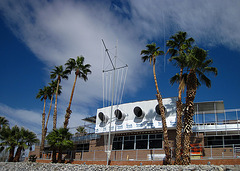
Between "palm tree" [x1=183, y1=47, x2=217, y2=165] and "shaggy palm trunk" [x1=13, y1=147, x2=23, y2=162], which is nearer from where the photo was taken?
"palm tree" [x1=183, y1=47, x2=217, y2=165]

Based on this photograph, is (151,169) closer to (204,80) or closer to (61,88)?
(204,80)

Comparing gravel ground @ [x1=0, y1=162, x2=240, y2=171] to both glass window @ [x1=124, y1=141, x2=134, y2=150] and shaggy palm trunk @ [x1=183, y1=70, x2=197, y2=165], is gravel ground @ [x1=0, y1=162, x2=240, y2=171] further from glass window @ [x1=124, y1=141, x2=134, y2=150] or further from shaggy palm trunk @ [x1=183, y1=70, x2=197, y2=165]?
glass window @ [x1=124, y1=141, x2=134, y2=150]

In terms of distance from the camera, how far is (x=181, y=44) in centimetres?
2892

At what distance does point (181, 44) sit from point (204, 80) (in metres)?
6.74

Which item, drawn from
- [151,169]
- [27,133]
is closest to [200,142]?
[151,169]

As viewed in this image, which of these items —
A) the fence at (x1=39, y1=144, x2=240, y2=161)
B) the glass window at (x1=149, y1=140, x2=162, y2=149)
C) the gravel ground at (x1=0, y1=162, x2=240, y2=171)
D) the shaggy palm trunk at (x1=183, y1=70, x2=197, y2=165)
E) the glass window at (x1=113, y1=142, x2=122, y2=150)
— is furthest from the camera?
the glass window at (x1=113, y1=142, x2=122, y2=150)

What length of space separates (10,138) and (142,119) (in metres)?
18.4

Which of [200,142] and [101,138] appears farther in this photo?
[101,138]

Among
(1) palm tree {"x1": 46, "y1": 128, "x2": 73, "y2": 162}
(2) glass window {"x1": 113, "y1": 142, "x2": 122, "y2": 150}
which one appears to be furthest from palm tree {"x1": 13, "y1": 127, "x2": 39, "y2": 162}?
(2) glass window {"x1": 113, "y1": 142, "x2": 122, "y2": 150}

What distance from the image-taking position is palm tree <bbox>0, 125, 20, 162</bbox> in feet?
112

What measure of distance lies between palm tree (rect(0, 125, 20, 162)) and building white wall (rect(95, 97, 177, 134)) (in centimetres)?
1125

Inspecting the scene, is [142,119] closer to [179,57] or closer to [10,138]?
[179,57]

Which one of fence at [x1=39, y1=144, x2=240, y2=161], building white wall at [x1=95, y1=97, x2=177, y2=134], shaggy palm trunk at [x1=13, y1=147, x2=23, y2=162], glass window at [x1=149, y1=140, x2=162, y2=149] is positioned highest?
building white wall at [x1=95, y1=97, x2=177, y2=134]

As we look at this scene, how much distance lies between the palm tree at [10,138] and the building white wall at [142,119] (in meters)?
11.2
